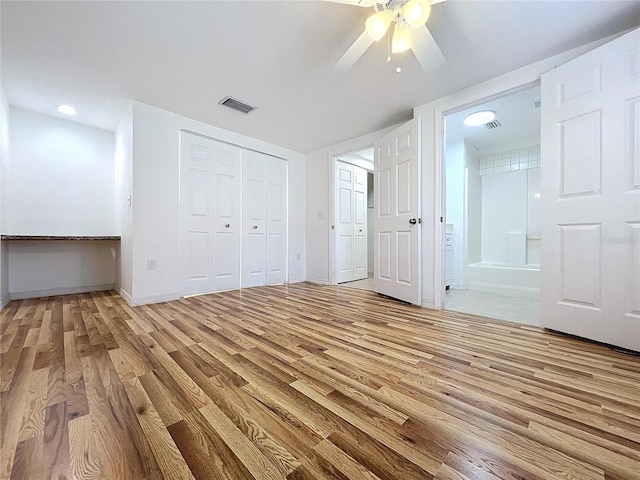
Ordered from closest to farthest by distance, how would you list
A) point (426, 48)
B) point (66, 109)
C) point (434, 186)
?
1. point (426, 48)
2. point (434, 186)
3. point (66, 109)

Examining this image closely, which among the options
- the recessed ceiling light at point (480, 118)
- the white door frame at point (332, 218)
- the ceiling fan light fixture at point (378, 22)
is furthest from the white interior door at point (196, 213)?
the recessed ceiling light at point (480, 118)

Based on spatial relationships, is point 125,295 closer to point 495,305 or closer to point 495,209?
point 495,305

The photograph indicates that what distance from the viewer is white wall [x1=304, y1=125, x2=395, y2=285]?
415cm

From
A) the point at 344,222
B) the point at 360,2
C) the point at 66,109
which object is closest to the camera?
the point at 360,2

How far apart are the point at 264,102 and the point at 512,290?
4.07 meters

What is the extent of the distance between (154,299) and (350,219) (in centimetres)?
313

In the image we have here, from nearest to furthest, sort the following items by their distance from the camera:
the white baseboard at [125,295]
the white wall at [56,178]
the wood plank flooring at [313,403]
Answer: the wood plank flooring at [313,403] → the white baseboard at [125,295] → the white wall at [56,178]

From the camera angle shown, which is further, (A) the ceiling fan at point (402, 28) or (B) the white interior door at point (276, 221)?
(B) the white interior door at point (276, 221)

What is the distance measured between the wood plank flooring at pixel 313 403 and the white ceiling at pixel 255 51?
7.18 feet

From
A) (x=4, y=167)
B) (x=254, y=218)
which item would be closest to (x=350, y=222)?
(x=254, y=218)

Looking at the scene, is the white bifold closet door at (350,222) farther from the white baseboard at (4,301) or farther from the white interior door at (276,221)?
the white baseboard at (4,301)

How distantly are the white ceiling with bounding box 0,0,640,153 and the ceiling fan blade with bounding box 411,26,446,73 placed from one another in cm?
23

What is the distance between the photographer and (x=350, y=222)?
178 inches

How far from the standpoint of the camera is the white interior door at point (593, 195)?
163cm
